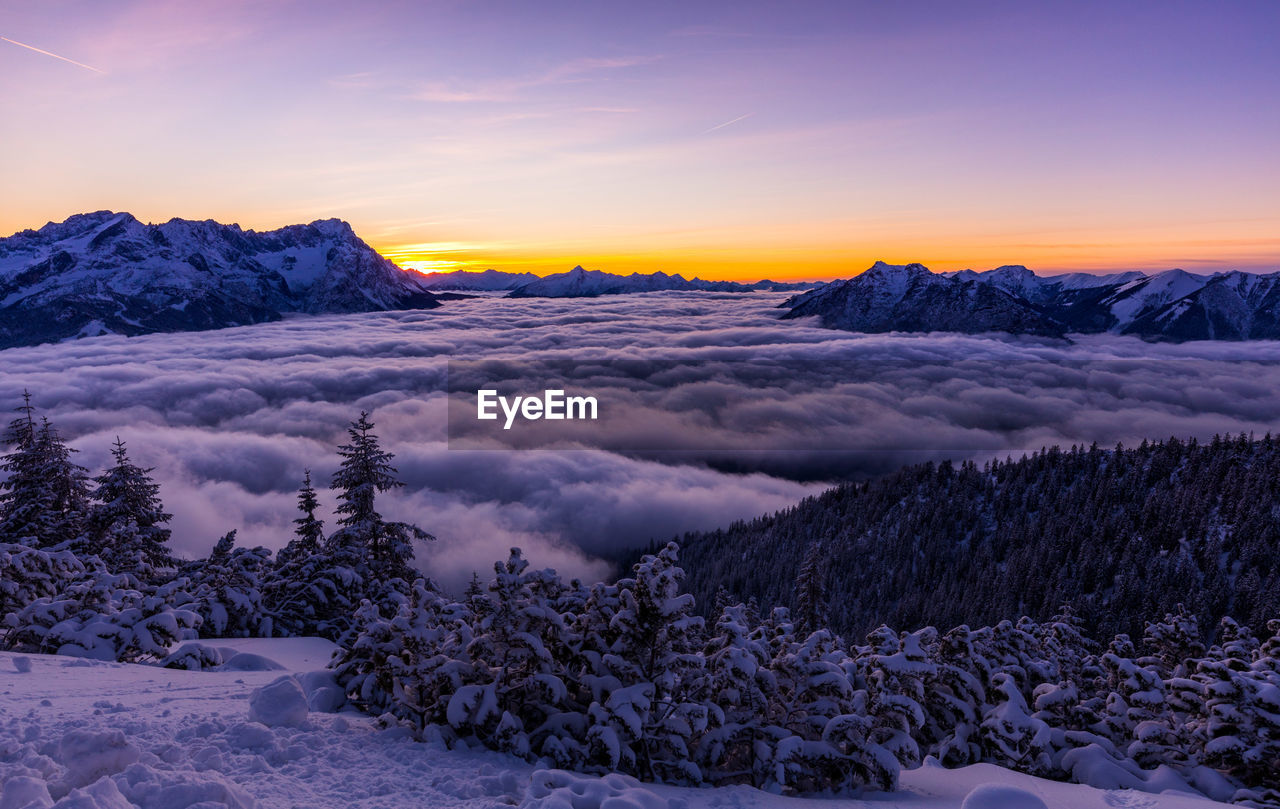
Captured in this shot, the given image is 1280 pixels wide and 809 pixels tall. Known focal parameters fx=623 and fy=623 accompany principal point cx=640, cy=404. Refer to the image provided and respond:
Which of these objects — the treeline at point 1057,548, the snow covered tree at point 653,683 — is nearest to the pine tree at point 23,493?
the snow covered tree at point 653,683

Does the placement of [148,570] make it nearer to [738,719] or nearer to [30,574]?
[30,574]

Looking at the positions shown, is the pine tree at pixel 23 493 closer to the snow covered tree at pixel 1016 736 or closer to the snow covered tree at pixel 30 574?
the snow covered tree at pixel 30 574

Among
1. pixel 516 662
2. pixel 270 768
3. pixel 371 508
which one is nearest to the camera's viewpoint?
pixel 270 768

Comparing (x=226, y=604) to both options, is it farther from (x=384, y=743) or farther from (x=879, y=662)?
(x=879, y=662)

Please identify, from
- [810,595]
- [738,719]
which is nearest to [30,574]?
[738,719]

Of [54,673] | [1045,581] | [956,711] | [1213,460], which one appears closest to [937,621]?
[1045,581]
